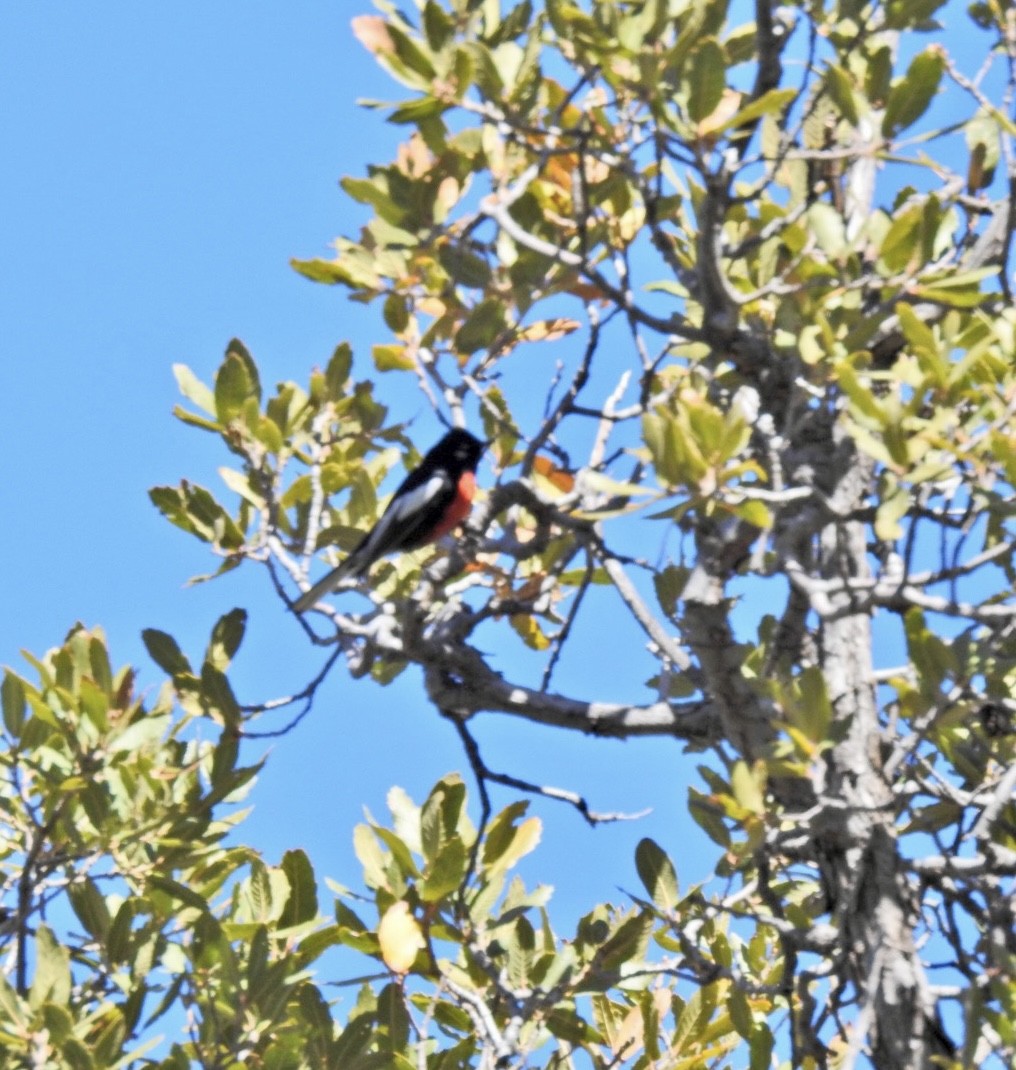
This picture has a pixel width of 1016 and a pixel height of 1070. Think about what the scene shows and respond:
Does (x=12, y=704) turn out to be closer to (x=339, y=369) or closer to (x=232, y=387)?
(x=232, y=387)

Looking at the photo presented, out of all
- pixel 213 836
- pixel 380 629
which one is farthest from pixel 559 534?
pixel 213 836

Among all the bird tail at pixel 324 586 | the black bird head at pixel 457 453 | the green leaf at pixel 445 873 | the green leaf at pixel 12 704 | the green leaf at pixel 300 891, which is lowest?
the green leaf at pixel 445 873

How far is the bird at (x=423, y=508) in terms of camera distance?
438 cm

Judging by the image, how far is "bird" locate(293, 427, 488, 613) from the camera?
438 centimetres

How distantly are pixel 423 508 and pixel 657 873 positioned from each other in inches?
63.2

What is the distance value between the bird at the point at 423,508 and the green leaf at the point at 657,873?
1.03 metres

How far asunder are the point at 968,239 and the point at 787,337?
83cm

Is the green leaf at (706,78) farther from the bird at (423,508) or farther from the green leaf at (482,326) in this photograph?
the bird at (423,508)

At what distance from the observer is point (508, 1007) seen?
394 cm

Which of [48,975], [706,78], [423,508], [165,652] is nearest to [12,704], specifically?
[165,652]

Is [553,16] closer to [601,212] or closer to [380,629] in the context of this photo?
[601,212]

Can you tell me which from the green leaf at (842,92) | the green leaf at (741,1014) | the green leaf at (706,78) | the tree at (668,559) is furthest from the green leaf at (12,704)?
the green leaf at (842,92)

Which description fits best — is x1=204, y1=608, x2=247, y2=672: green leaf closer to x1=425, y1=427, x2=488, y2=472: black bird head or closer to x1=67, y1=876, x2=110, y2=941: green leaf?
x1=67, y1=876, x2=110, y2=941: green leaf

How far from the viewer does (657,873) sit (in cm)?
384
